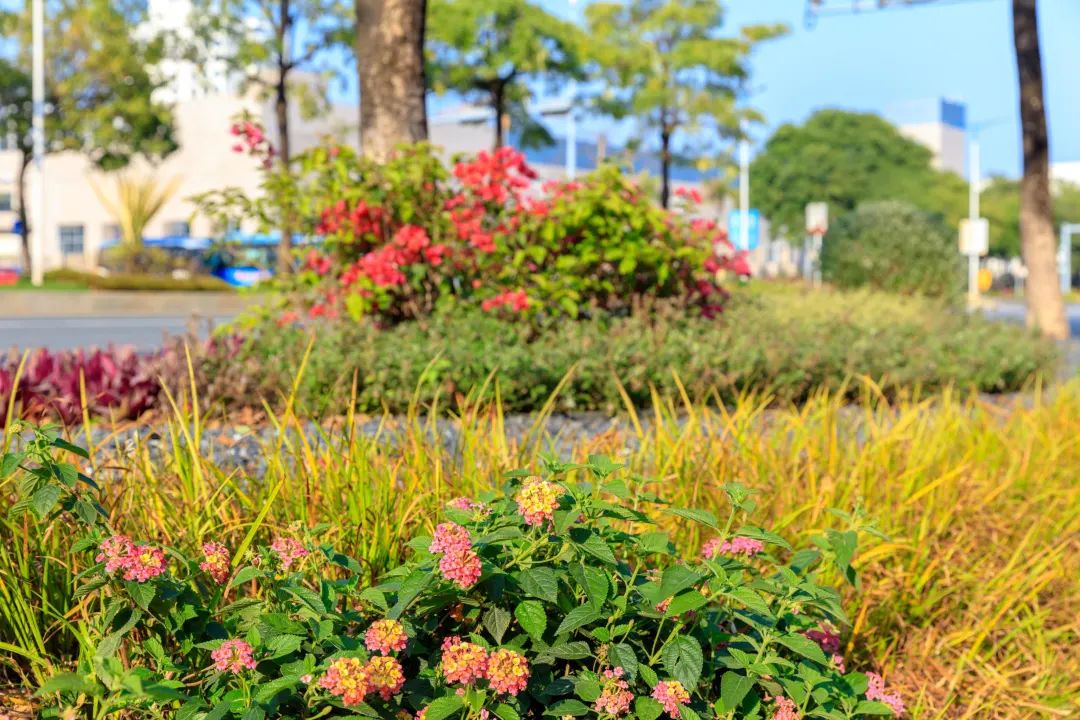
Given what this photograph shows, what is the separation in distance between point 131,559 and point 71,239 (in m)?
67.3

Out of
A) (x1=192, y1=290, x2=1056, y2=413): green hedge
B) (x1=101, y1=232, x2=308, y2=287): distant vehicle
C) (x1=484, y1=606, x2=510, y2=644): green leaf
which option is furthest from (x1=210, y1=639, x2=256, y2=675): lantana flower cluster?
(x1=101, y1=232, x2=308, y2=287): distant vehicle

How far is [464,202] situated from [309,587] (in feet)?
17.3

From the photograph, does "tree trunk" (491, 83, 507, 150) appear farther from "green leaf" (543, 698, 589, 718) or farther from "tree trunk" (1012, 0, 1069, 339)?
"green leaf" (543, 698, 589, 718)

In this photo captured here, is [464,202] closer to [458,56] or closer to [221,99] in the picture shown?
[458,56]

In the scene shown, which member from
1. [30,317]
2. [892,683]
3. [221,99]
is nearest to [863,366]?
[892,683]

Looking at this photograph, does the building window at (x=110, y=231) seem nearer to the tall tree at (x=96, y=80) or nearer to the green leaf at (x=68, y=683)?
the tall tree at (x=96, y=80)

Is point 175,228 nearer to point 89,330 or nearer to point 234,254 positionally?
point 89,330

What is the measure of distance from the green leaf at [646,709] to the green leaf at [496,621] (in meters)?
0.30

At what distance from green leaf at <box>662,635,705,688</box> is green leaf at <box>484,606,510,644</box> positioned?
328mm

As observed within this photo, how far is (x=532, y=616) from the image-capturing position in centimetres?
229

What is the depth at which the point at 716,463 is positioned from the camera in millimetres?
4039

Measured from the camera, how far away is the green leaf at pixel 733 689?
7.80ft

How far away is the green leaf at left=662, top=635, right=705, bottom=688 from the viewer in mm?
2299

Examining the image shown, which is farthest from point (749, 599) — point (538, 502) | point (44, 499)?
point (44, 499)
